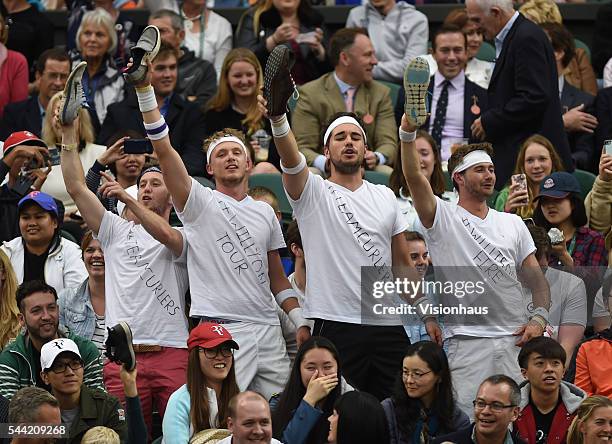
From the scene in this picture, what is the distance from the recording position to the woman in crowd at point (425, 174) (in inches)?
446

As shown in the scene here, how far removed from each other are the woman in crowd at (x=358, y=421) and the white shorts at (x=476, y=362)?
107cm

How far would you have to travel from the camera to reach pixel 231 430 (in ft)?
29.1

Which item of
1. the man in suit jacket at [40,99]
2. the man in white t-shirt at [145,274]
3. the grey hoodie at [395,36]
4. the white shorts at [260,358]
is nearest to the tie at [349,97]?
the grey hoodie at [395,36]

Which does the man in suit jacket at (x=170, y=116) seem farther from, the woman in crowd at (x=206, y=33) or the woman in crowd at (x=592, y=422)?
the woman in crowd at (x=592, y=422)

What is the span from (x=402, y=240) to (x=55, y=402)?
2.39 meters

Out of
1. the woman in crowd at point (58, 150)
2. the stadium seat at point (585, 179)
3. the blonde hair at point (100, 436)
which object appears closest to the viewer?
the blonde hair at point (100, 436)

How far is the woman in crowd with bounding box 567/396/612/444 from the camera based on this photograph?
9.02 m

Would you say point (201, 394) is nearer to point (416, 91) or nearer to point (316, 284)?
point (316, 284)

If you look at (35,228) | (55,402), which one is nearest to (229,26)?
(35,228)

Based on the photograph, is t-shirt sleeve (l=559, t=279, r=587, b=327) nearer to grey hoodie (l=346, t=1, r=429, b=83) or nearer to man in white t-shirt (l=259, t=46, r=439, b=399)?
man in white t-shirt (l=259, t=46, r=439, b=399)

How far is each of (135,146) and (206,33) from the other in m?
3.87

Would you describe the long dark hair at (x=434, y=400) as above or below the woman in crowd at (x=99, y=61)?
below

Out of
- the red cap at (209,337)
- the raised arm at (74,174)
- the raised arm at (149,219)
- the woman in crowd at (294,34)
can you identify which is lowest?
the red cap at (209,337)

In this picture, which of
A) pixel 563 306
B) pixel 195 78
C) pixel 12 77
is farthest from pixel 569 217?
pixel 12 77
